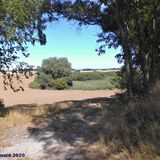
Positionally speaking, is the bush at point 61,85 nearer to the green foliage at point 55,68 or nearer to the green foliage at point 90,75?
the green foliage at point 55,68

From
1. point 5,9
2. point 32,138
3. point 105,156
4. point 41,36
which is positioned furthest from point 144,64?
point 105,156

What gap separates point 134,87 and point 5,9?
7.91 meters

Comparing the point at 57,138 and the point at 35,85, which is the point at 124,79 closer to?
the point at 57,138

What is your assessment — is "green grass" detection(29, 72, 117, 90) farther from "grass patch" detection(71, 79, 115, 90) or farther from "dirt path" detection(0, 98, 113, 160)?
"dirt path" detection(0, 98, 113, 160)

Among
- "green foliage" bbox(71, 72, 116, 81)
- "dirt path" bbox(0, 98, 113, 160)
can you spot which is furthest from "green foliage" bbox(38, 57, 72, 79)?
"dirt path" bbox(0, 98, 113, 160)

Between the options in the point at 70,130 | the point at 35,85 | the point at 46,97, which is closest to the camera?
the point at 70,130

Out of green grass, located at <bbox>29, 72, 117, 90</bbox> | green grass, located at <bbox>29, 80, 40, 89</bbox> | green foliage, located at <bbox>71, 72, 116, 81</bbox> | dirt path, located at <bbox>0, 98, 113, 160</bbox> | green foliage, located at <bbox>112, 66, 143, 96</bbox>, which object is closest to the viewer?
dirt path, located at <bbox>0, 98, 113, 160</bbox>

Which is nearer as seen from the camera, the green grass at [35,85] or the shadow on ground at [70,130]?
the shadow on ground at [70,130]

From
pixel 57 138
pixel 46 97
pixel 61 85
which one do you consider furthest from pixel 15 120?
pixel 61 85

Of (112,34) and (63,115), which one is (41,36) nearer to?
(63,115)

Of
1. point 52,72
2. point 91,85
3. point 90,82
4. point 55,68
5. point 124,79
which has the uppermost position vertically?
point 55,68

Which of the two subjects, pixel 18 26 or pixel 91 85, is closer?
pixel 18 26

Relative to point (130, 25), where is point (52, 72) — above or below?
below

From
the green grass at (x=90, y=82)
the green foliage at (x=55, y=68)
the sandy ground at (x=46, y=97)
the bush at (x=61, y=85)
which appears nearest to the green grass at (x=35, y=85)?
the green grass at (x=90, y=82)
